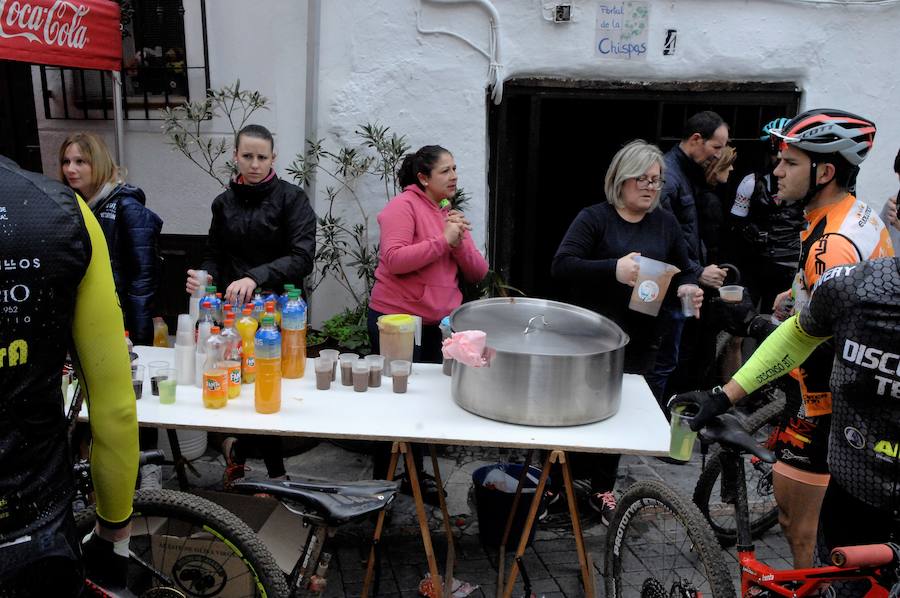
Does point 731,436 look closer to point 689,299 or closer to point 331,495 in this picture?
point 331,495

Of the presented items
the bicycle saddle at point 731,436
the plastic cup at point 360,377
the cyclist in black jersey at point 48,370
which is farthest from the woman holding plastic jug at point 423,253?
the cyclist in black jersey at point 48,370

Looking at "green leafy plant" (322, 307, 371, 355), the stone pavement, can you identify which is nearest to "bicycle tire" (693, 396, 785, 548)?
the stone pavement

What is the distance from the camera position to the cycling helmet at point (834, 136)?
9.13 ft

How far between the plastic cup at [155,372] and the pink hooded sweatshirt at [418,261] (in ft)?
4.09

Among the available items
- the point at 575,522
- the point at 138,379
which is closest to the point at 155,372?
the point at 138,379

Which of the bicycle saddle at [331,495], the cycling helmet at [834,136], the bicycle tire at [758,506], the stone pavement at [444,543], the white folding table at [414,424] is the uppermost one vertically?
the cycling helmet at [834,136]

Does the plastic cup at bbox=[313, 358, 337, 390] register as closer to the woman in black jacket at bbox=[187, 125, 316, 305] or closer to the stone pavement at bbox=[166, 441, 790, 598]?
the stone pavement at bbox=[166, 441, 790, 598]

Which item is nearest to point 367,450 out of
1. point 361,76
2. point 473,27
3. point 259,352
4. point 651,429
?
point 259,352

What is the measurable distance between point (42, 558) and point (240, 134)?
2.92m

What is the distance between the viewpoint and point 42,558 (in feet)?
5.59

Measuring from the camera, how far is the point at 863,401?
6.76ft

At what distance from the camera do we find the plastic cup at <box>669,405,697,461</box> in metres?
2.63

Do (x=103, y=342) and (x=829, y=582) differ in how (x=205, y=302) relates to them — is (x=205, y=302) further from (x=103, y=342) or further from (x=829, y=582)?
(x=829, y=582)

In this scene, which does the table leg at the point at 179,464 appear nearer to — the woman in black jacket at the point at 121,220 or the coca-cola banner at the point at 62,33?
the woman in black jacket at the point at 121,220
